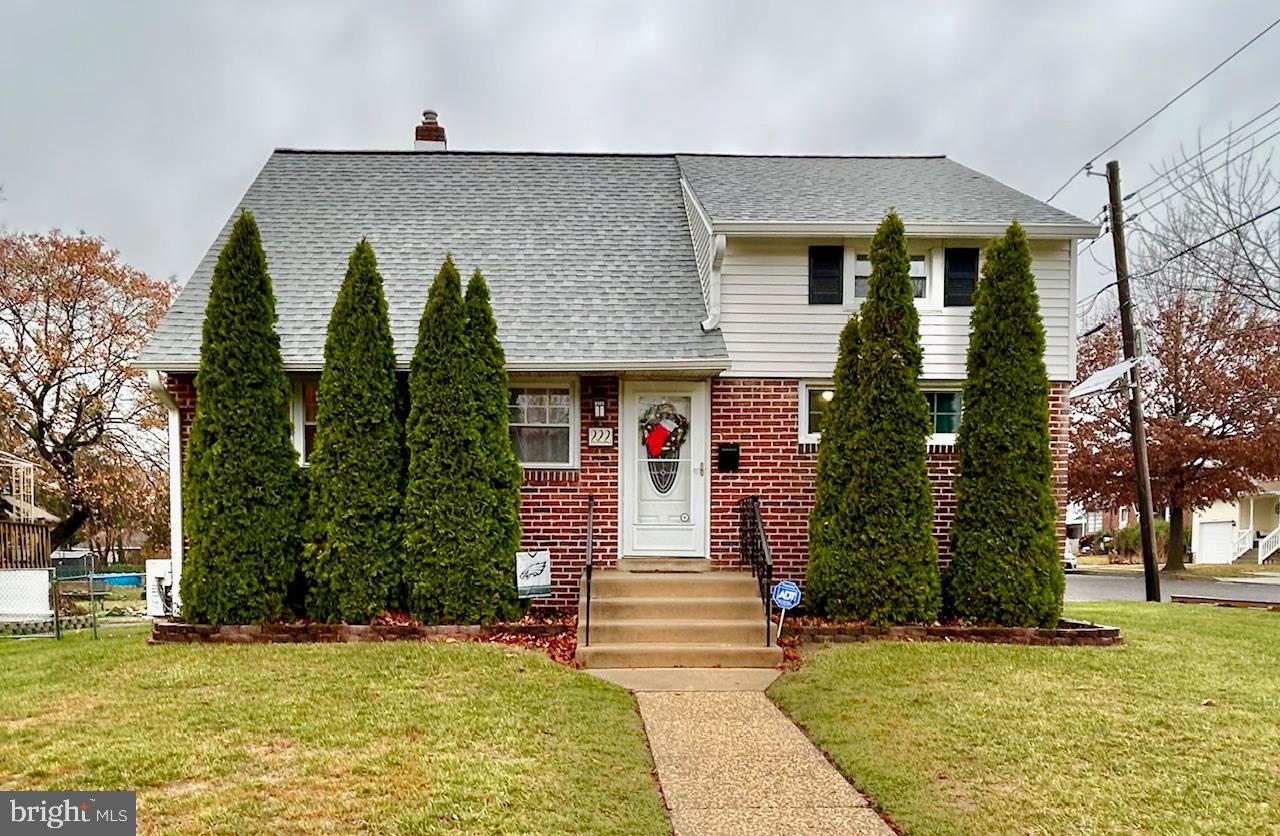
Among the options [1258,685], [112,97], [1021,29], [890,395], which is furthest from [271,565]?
[1021,29]

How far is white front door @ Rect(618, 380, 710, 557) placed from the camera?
8.72m

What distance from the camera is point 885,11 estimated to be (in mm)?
13133

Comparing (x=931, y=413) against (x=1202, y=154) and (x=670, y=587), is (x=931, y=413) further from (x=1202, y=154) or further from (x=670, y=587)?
(x=1202, y=154)

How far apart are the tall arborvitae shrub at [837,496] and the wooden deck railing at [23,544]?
14.3 metres

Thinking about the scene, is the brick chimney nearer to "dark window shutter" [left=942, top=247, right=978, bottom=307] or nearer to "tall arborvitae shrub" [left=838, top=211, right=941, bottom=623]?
"tall arborvitae shrub" [left=838, top=211, right=941, bottom=623]

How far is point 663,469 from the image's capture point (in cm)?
878

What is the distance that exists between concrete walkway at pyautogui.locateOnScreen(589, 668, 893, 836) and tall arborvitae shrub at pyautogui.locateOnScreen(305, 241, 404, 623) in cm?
287

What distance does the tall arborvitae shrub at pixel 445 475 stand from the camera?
294 inches

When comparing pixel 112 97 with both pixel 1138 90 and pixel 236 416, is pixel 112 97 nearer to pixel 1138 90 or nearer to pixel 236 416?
pixel 236 416

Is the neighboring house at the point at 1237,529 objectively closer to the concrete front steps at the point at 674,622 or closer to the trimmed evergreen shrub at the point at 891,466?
the trimmed evergreen shrub at the point at 891,466

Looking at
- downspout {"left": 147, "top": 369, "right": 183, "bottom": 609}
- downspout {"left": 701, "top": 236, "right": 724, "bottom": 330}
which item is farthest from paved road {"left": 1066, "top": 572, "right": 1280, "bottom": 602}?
downspout {"left": 147, "top": 369, "right": 183, "bottom": 609}

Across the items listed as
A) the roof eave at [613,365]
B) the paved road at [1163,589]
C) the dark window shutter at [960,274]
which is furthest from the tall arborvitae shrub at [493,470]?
the paved road at [1163,589]

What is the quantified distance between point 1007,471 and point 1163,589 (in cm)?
1500

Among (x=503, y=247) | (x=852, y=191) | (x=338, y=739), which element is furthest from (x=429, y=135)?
(x=338, y=739)
